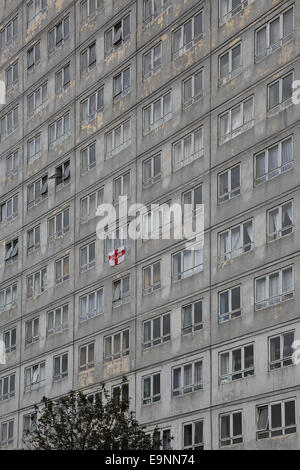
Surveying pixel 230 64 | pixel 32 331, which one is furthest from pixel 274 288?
pixel 32 331

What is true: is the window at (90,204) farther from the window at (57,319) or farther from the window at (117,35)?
the window at (117,35)

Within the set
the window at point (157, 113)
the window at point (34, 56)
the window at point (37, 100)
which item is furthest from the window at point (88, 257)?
the window at point (34, 56)

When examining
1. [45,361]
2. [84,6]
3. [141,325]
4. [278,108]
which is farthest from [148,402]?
[84,6]

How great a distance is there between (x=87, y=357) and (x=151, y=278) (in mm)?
7145

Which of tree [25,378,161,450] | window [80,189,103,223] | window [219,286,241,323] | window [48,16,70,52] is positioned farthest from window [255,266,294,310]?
window [48,16,70,52]

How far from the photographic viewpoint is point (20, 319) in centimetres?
8375

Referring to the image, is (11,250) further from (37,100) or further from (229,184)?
(229,184)

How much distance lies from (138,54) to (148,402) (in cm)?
1909

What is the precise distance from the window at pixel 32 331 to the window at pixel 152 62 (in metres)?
16.5

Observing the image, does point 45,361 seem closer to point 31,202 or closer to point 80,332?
point 80,332

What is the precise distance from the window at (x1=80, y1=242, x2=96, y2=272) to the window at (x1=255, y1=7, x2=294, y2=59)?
54.6 ft

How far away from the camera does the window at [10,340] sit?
84.2 metres

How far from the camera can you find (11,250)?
86250 millimetres
